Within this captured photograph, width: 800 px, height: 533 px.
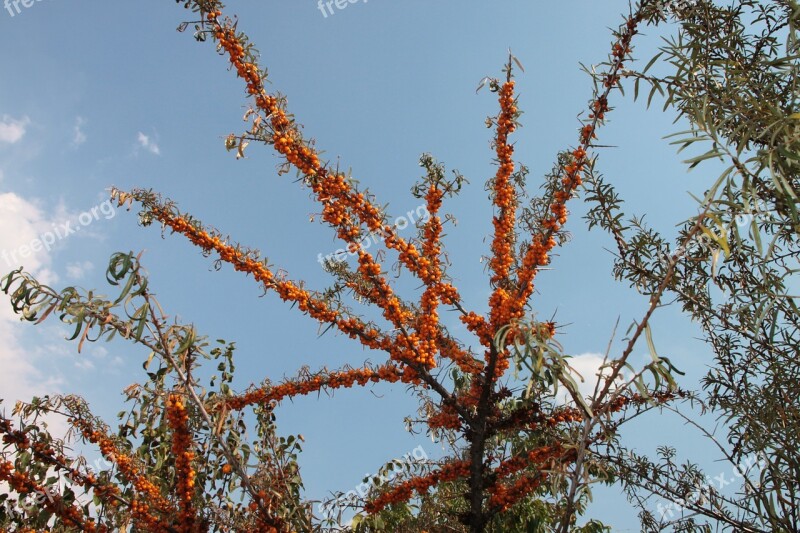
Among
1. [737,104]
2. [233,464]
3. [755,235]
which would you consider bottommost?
[233,464]

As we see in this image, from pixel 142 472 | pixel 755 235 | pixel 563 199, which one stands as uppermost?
pixel 563 199

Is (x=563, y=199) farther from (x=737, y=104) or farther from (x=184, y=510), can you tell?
(x=184, y=510)

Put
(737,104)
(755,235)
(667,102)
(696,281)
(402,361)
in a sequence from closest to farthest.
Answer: (755,235), (737,104), (667,102), (696,281), (402,361)

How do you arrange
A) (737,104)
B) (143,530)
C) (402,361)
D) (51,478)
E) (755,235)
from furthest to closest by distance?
(402,361)
(51,478)
(143,530)
(737,104)
(755,235)

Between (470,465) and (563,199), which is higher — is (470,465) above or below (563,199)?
below

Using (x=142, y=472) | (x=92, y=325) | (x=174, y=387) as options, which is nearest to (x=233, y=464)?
(x=174, y=387)

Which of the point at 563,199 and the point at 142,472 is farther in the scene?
the point at 142,472

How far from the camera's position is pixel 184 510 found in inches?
88.7

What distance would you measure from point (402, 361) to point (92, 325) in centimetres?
200

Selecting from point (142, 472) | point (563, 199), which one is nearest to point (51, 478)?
point (142, 472)

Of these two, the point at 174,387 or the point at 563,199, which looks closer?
the point at 174,387

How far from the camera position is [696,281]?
2959mm

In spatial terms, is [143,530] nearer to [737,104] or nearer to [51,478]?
[51,478]

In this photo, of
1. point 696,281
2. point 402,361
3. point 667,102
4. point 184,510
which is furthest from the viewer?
point 402,361
